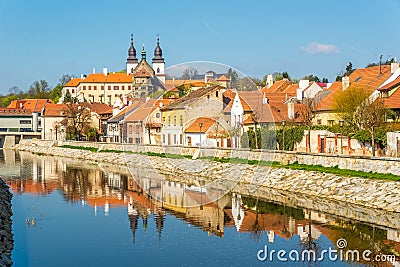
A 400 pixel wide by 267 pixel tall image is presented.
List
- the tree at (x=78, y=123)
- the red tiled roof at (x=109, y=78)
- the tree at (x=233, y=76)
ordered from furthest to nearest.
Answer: the red tiled roof at (x=109, y=78) < the tree at (x=78, y=123) < the tree at (x=233, y=76)

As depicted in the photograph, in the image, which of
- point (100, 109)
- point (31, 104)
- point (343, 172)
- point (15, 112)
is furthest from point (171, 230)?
point (31, 104)

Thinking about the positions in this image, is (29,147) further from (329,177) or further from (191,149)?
(329,177)

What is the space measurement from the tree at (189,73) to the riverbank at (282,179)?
856cm

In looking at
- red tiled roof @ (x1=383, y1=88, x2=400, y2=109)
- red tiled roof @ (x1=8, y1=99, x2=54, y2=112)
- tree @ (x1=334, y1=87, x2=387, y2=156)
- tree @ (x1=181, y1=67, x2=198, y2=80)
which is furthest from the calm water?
red tiled roof @ (x1=8, y1=99, x2=54, y2=112)

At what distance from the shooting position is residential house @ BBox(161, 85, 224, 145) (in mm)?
21542

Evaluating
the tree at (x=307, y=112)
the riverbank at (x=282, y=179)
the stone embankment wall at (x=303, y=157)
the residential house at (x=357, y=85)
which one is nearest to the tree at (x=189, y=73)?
the riverbank at (x=282, y=179)

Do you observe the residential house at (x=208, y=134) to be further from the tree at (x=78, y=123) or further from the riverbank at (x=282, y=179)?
the tree at (x=78, y=123)

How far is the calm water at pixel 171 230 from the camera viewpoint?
17984 mm

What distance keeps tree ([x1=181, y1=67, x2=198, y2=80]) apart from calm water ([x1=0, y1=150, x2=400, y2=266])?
4921 mm

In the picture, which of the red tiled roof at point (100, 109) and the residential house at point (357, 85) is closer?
the residential house at point (357, 85)

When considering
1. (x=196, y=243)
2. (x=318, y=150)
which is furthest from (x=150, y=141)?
(x=196, y=243)

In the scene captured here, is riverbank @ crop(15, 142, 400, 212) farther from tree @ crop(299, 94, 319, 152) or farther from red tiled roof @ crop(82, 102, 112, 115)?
red tiled roof @ crop(82, 102, 112, 115)

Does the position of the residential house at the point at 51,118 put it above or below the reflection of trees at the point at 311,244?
above

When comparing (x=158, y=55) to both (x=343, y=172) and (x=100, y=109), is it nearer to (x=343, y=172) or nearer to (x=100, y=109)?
(x=100, y=109)
